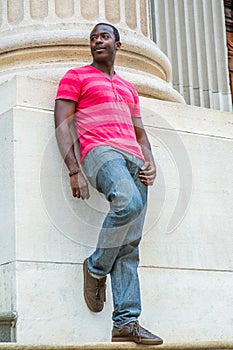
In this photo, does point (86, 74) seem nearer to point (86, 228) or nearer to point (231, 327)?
point (86, 228)

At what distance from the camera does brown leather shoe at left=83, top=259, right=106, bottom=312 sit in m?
6.12

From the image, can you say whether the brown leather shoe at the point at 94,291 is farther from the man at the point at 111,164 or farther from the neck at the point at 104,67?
the neck at the point at 104,67

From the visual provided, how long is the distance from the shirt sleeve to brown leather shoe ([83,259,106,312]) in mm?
1218

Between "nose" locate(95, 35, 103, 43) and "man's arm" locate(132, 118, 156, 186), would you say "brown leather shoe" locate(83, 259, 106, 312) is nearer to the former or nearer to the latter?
"man's arm" locate(132, 118, 156, 186)

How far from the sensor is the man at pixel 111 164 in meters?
5.77

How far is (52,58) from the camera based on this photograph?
7367 mm

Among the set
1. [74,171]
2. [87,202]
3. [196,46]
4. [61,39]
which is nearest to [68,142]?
[74,171]

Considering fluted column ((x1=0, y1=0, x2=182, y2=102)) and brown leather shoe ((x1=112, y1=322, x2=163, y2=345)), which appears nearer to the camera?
brown leather shoe ((x1=112, y1=322, x2=163, y2=345))

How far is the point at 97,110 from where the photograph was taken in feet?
20.7

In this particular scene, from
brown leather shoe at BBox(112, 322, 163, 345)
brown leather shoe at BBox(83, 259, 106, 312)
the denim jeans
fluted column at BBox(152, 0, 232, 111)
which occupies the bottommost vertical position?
brown leather shoe at BBox(112, 322, 163, 345)

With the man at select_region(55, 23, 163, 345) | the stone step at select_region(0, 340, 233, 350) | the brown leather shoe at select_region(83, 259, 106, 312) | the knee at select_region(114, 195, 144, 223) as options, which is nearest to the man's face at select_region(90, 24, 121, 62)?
the man at select_region(55, 23, 163, 345)

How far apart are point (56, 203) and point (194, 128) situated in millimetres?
1642

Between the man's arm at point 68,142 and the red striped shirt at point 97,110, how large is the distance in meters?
0.06

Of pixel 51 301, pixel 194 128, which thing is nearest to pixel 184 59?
pixel 194 128
